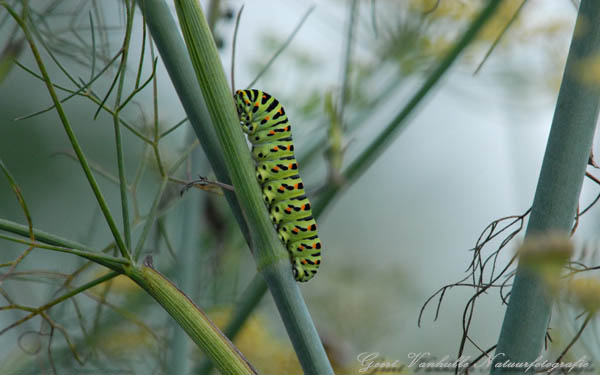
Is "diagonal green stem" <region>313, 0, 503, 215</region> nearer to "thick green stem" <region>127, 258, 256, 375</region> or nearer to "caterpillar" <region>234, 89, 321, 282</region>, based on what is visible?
"caterpillar" <region>234, 89, 321, 282</region>

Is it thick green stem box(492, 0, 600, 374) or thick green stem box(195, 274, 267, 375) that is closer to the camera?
thick green stem box(492, 0, 600, 374)

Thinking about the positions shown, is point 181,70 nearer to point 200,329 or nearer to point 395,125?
point 200,329

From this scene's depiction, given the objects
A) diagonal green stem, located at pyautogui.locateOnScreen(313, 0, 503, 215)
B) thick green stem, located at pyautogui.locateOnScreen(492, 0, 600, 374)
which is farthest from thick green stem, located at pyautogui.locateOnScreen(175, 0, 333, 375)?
diagonal green stem, located at pyautogui.locateOnScreen(313, 0, 503, 215)

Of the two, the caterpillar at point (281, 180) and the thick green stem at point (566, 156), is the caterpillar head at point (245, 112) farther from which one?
the thick green stem at point (566, 156)

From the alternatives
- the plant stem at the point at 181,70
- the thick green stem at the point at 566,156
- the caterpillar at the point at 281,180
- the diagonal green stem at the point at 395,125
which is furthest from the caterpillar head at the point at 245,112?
the thick green stem at the point at 566,156

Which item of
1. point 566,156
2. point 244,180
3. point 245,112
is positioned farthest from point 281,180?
point 566,156

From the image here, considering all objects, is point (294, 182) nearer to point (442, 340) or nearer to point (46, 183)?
point (442, 340)

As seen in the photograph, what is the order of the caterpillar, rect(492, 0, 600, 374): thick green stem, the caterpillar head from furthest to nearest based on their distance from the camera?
the caterpillar head < the caterpillar < rect(492, 0, 600, 374): thick green stem
